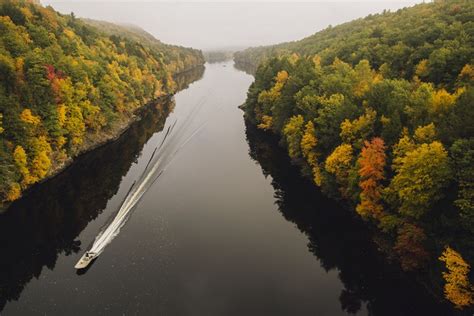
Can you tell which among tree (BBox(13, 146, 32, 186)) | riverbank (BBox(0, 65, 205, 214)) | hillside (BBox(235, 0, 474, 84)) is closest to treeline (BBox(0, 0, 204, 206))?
tree (BBox(13, 146, 32, 186))

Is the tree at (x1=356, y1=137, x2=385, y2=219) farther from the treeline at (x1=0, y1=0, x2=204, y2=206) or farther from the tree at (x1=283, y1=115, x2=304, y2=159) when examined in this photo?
the treeline at (x1=0, y1=0, x2=204, y2=206)

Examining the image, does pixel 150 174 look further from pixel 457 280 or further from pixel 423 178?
pixel 457 280

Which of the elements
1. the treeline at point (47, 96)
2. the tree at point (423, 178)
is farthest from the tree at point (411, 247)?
the treeline at point (47, 96)

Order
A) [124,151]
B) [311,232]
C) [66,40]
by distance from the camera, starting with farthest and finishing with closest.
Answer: [66,40] → [124,151] → [311,232]

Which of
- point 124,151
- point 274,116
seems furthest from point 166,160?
point 274,116

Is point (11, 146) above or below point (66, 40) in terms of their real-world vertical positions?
below

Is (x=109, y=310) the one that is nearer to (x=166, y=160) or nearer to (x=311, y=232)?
(x=311, y=232)
